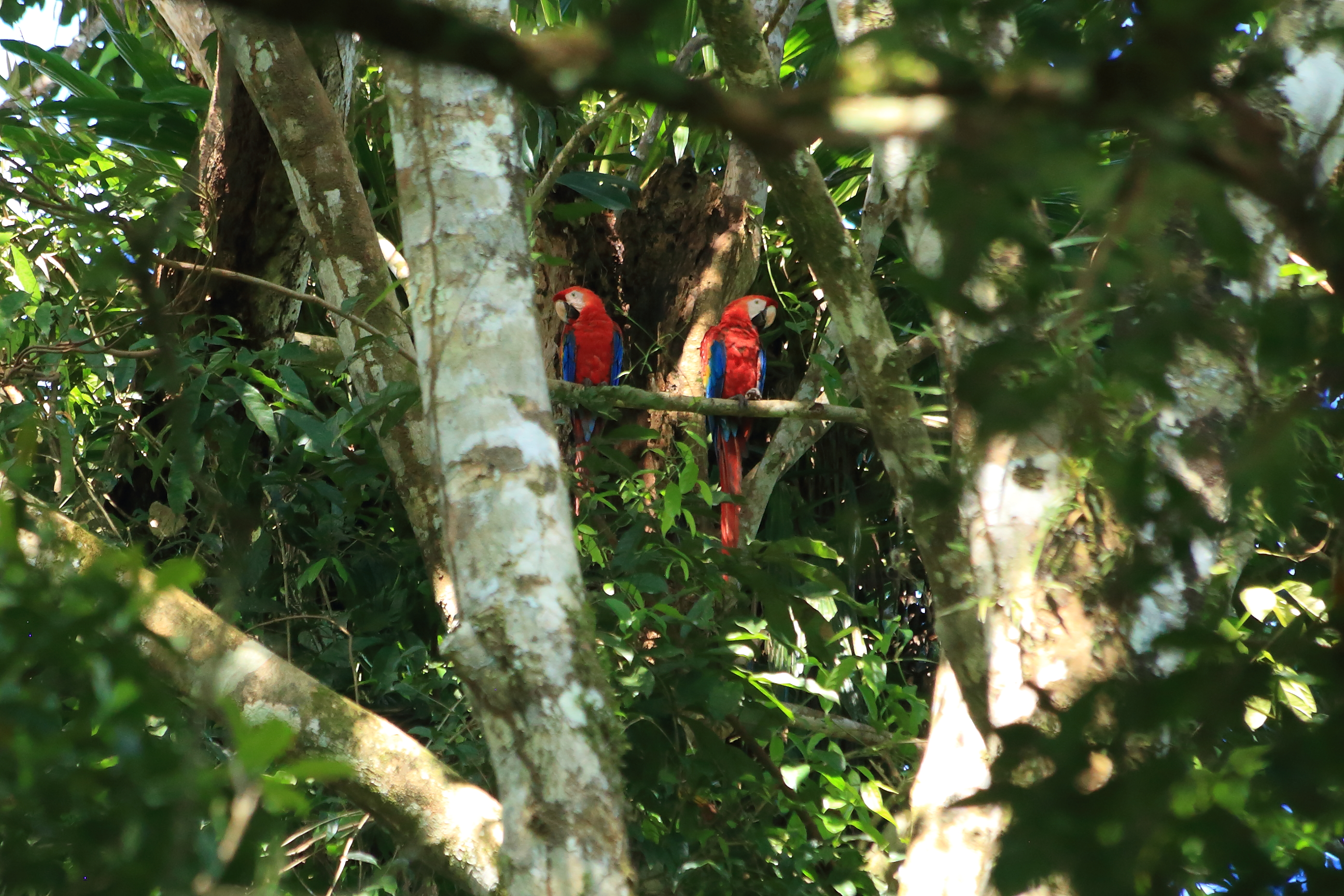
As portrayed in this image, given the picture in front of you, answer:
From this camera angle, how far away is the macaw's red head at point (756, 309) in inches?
138

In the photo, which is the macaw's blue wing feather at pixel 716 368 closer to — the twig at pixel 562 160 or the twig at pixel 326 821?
the twig at pixel 562 160

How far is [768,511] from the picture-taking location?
11.5ft

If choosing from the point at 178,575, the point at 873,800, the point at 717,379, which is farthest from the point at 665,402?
the point at 178,575

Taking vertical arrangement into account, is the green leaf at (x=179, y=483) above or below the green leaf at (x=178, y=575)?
below

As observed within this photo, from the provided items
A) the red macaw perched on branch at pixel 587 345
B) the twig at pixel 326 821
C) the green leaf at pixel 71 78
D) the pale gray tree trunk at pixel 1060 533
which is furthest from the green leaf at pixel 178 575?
the green leaf at pixel 71 78

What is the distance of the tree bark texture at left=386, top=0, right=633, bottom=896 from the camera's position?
3.54 feet

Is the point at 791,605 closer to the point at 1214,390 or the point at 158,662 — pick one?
the point at 1214,390

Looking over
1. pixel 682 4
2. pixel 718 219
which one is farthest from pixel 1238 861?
pixel 718 219

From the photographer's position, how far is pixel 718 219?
339 cm

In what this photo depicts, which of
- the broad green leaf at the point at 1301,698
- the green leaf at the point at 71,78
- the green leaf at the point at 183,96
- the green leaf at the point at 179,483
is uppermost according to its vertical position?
the green leaf at the point at 71,78

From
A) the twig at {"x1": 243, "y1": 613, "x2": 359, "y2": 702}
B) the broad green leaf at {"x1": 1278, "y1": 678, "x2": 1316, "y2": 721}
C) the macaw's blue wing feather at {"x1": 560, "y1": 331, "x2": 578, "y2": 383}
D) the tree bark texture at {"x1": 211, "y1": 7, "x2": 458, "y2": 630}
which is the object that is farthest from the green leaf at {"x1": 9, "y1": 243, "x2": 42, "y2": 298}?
the broad green leaf at {"x1": 1278, "y1": 678, "x2": 1316, "y2": 721}

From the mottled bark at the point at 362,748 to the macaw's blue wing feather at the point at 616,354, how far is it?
84.0 inches

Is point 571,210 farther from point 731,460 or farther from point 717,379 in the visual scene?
point 731,460

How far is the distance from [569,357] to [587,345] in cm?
11
